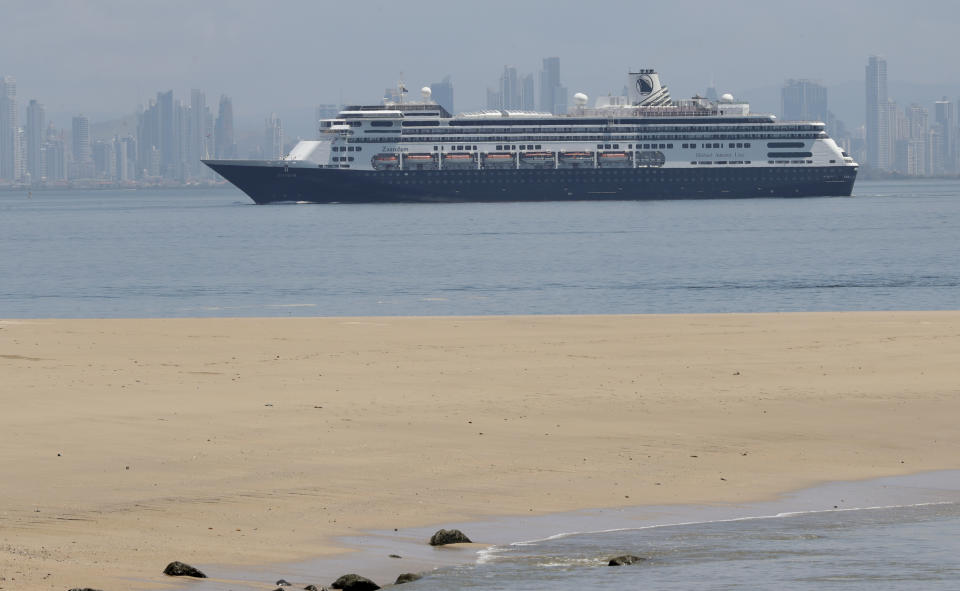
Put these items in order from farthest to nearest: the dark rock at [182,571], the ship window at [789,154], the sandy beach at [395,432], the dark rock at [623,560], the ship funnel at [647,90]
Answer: the ship funnel at [647,90] < the ship window at [789,154] < the sandy beach at [395,432] < the dark rock at [623,560] < the dark rock at [182,571]

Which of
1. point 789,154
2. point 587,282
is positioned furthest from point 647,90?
point 587,282

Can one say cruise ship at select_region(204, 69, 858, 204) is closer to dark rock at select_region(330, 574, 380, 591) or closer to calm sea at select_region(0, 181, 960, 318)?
calm sea at select_region(0, 181, 960, 318)

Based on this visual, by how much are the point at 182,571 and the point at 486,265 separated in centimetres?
5165

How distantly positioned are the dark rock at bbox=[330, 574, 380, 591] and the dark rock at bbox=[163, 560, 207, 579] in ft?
3.05

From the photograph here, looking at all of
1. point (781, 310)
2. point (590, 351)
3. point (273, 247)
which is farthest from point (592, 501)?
point (273, 247)

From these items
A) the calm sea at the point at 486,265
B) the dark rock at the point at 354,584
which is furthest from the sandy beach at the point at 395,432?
the calm sea at the point at 486,265

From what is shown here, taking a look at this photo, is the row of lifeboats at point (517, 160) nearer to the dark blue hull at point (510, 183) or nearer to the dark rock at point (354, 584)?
the dark blue hull at point (510, 183)

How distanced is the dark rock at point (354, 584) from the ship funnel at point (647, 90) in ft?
486

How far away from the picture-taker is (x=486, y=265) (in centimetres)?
6112

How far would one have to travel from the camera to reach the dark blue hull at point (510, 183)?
138 metres

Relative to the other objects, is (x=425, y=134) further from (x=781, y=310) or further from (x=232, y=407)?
(x=232, y=407)

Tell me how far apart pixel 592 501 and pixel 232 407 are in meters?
5.86

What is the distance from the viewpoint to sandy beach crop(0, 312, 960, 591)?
11.3 metres

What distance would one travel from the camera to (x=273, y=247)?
77688mm
